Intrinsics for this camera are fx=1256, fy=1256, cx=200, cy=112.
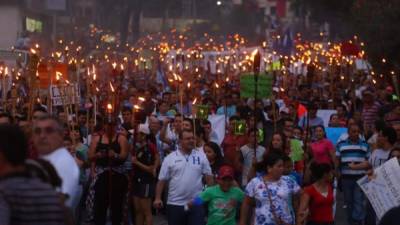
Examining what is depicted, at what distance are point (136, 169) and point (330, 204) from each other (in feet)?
11.4

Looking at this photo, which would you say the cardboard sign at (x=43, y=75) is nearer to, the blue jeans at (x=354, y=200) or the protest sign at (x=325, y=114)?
the protest sign at (x=325, y=114)

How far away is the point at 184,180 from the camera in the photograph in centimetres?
1300

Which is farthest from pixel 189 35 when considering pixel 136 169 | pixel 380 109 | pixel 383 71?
pixel 136 169

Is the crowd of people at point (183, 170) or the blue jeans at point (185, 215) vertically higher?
the crowd of people at point (183, 170)

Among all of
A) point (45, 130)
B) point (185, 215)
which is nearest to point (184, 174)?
point (185, 215)

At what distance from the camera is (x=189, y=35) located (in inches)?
3211

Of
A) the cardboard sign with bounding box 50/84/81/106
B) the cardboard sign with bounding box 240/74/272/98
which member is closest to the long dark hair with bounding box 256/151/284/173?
the cardboard sign with bounding box 240/74/272/98

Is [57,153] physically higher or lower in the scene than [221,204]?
higher

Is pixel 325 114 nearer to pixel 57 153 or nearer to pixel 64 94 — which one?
pixel 64 94

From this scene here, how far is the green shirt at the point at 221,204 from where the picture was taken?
39.6 feet

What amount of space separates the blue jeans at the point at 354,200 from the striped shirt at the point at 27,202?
9.70m

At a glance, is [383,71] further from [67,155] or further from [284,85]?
[67,155]

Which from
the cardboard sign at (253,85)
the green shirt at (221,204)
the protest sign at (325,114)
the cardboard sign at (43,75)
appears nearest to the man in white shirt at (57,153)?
the green shirt at (221,204)

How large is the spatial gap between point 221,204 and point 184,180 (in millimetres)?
1016
